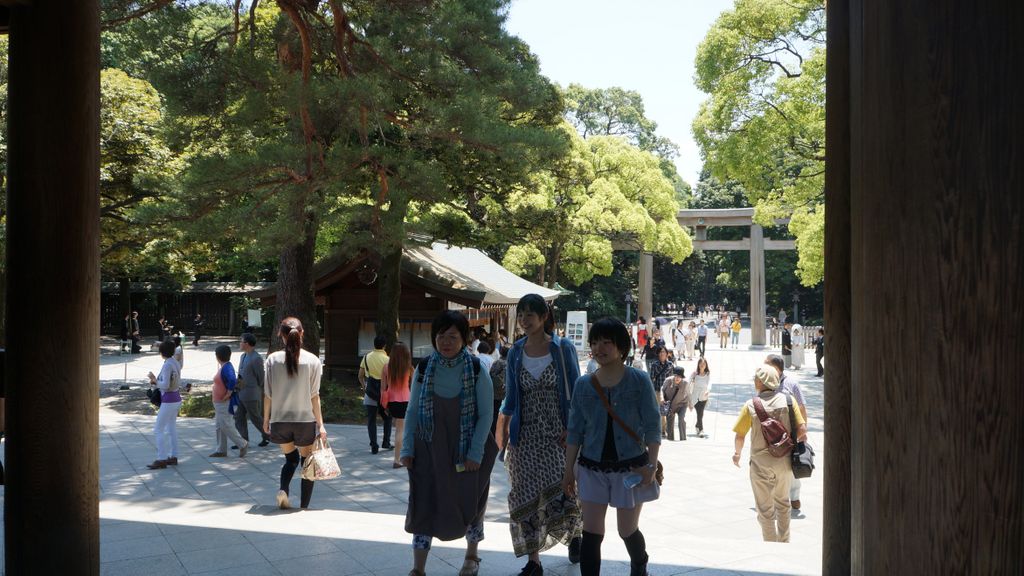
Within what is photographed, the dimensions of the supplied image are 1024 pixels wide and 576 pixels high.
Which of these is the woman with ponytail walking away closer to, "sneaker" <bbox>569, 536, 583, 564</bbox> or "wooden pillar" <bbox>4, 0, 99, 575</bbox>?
"sneaker" <bbox>569, 536, 583, 564</bbox>

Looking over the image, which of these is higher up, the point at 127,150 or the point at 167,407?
the point at 127,150

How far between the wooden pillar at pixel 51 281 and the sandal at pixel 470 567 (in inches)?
75.2

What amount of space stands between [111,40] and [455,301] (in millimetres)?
22423

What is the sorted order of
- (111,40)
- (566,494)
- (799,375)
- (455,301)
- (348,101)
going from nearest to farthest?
1. (566,494)
2. (348,101)
3. (455,301)
4. (799,375)
5. (111,40)

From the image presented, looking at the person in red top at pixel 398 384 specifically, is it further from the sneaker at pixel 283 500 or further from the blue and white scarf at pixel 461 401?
the blue and white scarf at pixel 461 401

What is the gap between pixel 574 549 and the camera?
15.1 feet

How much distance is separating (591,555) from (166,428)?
20.1ft

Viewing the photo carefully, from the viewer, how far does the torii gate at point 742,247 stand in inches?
1176

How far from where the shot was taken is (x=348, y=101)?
1023 centimetres

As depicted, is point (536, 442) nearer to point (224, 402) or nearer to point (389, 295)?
point (224, 402)

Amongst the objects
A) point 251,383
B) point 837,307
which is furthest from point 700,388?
point 837,307

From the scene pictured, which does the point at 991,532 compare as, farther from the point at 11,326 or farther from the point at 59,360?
the point at 11,326

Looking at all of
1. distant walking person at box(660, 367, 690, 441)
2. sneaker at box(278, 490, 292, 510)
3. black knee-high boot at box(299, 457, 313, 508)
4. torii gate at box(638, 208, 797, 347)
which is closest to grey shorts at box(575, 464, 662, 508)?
black knee-high boot at box(299, 457, 313, 508)

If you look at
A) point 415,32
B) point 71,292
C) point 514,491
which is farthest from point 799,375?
point 71,292
